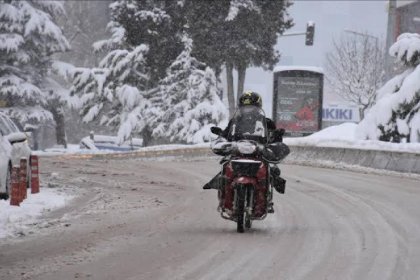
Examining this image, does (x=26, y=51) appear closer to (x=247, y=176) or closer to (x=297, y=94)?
(x=297, y=94)

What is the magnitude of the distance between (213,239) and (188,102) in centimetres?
2808

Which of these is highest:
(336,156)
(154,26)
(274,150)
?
(154,26)

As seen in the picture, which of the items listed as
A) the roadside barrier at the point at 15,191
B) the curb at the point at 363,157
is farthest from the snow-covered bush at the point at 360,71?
the roadside barrier at the point at 15,191

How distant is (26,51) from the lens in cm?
4028

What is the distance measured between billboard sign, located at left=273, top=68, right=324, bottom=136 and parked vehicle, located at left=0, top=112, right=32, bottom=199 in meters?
17.1

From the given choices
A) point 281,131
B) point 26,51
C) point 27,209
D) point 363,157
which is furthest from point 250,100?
point 26,51

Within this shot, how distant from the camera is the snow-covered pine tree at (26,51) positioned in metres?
38.8

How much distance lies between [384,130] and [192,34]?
58.2 ft

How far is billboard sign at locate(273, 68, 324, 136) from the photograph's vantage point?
30688mm

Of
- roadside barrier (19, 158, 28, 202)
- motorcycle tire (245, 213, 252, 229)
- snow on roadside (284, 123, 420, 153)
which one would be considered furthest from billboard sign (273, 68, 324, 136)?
motorcycle tire (245, 213, 252, 229)

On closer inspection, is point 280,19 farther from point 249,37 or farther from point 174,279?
point 174,279

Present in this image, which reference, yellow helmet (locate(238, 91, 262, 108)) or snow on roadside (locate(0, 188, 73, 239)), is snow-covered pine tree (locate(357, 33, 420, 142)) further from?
yellow helmet (locate(238, 91, 262, 108))

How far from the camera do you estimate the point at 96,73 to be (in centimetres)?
3916

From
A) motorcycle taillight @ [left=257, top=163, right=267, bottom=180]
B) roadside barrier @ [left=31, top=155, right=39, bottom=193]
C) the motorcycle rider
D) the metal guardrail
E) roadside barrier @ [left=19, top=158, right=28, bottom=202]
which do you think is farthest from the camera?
the metal guardrail
